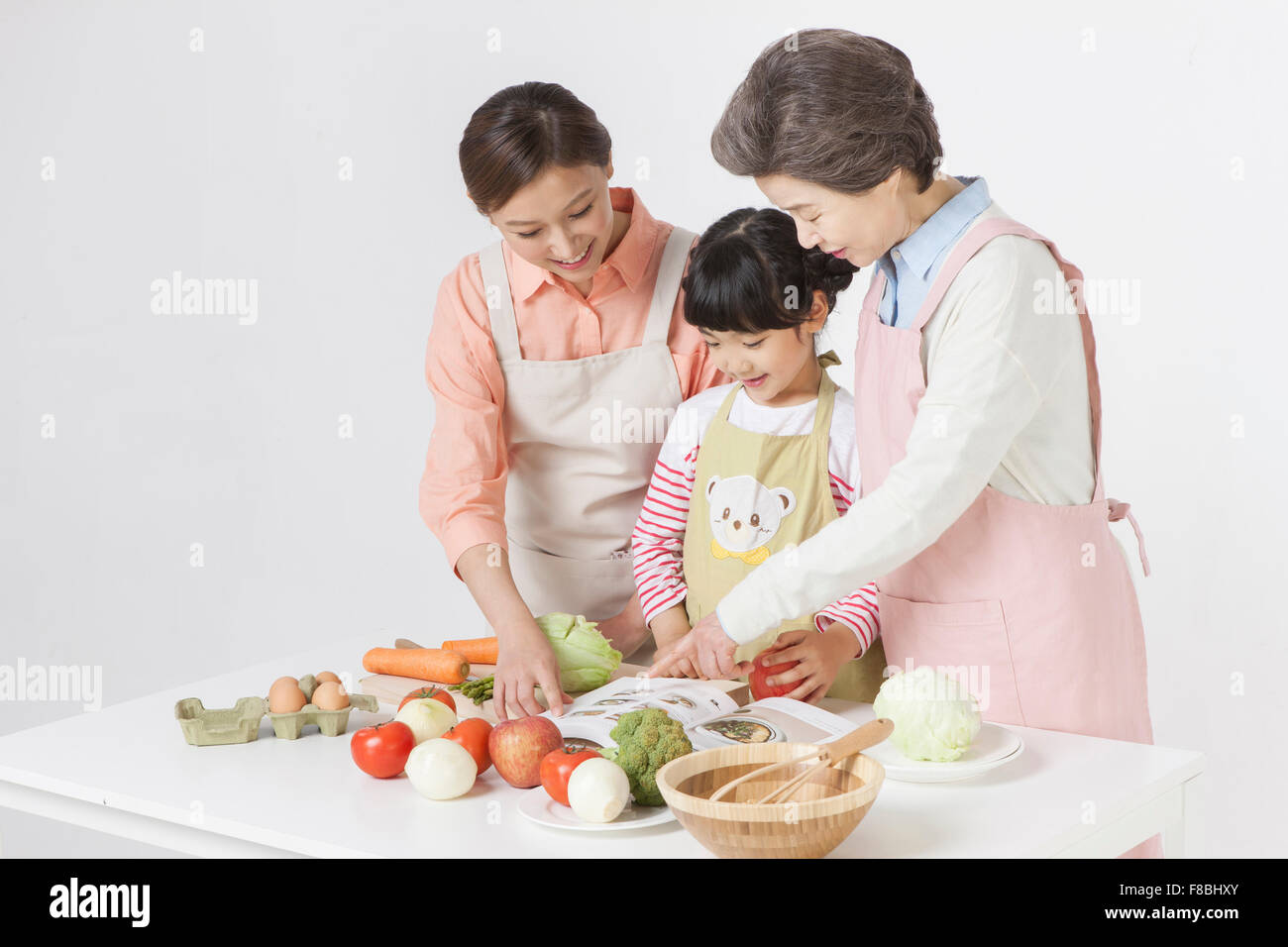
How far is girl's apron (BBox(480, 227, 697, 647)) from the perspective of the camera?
233cm

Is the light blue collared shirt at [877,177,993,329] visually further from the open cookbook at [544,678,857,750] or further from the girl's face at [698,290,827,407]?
the open cookbook at [544,678,857,750]

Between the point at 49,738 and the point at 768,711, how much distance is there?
38.3 inches

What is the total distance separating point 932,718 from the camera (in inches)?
61.6

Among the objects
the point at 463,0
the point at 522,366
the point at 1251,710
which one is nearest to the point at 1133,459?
the point at 1251,710

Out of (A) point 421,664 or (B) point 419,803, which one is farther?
(A) point 421,664

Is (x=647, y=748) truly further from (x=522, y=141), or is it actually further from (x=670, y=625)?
(x=522, y=141)

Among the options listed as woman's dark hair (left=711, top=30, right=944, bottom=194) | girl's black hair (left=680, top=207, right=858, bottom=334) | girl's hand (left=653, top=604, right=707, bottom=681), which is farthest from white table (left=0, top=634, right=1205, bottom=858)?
woman's dark hair (left=711, top=30, right=944, bottom=194)

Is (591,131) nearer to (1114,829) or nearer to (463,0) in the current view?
(1114,829)

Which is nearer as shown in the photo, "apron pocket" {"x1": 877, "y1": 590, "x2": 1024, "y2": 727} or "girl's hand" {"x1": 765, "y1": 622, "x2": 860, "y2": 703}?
"apron pocket" {"x1": 877, "y1": 590, "x2": 1024, "y2": 727}

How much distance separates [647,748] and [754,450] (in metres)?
0.79

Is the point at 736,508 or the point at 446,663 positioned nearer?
the point at 446,663

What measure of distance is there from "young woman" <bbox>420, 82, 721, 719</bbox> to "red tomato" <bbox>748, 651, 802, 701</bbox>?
1.25 feet

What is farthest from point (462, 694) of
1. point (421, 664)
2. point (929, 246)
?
point (929, 246)

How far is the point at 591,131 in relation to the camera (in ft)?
6.85
